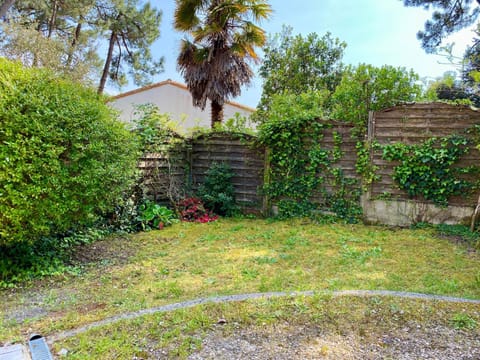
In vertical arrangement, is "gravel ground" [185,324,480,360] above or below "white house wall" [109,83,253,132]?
below

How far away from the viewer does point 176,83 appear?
45.9 ft

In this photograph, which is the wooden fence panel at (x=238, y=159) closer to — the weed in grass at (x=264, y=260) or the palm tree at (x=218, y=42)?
the palm tree at (x=218, y=42)

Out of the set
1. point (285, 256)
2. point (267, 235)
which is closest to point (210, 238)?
point (267, 235)

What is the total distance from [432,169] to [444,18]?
3751 mm

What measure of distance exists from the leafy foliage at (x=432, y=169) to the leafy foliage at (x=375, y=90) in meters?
0.83

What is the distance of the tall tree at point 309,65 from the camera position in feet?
39.5

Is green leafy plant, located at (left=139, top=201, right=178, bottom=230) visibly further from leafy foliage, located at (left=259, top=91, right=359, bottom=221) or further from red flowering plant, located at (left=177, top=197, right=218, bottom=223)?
leafy foliage, located at (left=259, top=91, right=359, bottom=221)

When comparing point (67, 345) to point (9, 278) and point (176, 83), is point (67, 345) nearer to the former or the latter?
point (9, 278)

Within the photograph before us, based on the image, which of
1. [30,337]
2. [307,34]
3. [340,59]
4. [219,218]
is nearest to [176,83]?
[307,34]

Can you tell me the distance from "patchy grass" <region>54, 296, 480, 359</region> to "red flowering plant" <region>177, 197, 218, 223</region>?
374cm

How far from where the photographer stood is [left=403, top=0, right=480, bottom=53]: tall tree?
21.6 feet

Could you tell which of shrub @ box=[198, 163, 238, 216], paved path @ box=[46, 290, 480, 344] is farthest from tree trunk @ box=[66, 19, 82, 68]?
paved path @ box=[46, 290, 480, 344]

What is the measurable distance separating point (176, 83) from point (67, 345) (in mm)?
13060

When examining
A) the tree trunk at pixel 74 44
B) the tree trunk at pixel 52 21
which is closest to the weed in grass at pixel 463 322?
the tree trunk at pixel 74 44
